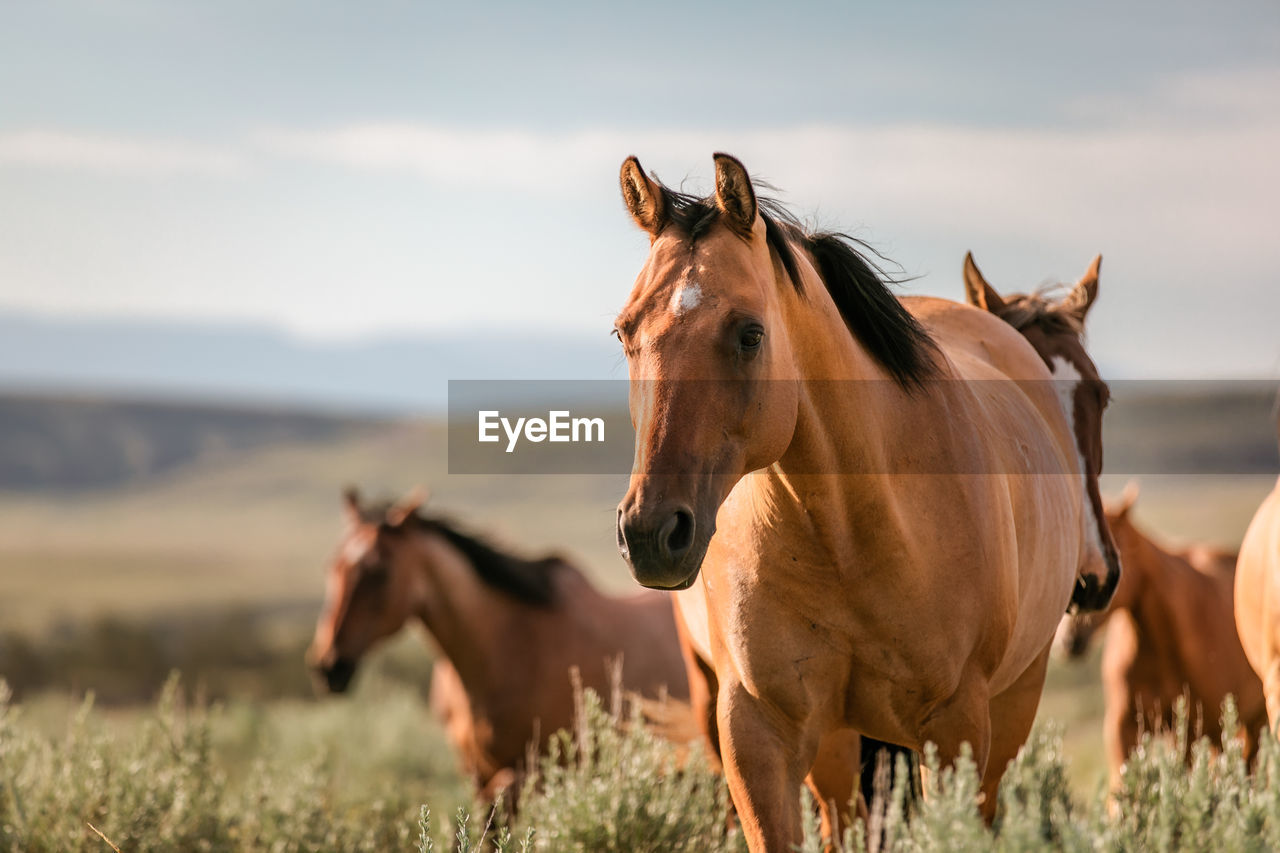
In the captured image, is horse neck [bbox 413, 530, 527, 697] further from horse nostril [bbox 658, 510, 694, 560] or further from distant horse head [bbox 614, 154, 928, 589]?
horse nostril [bbox 658, 510, 694, 560]

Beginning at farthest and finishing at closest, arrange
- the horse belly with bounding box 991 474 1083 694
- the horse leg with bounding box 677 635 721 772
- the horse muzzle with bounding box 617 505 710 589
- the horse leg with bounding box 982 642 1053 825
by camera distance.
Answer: the horse leg with bounding box 677 635 721 772 < the horse leg with bounding box 982 642 1053 825 < the horse belly with bounding box 991 474 1083 694 < the horse muzzle with bounding box 617 505 710 589

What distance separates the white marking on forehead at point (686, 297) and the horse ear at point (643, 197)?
31 cm

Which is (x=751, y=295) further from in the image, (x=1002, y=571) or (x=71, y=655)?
(x=71, y=655)

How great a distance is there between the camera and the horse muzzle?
94.7 inches

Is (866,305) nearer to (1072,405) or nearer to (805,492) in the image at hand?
A: (805,492)

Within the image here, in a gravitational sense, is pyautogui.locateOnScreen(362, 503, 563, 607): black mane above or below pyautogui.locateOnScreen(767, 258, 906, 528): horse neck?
below

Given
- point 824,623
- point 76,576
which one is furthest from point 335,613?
point 76,576

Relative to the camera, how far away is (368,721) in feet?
40.0

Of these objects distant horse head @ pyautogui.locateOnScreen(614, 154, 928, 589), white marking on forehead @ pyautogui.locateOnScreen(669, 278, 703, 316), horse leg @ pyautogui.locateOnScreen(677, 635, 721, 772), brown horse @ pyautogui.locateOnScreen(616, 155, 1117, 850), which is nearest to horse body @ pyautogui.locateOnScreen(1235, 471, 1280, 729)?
brown horse @ pyautogui.locateOnScreen(616, 155, 1117, 850)

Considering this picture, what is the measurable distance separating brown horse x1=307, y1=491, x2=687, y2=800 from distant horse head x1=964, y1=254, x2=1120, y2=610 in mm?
3346

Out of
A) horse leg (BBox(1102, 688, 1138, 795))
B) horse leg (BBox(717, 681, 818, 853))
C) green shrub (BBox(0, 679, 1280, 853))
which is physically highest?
horse leg (BBox(717, 681, 818, 853))

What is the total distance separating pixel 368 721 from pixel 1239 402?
48.0 meters

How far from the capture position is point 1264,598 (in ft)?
15.2

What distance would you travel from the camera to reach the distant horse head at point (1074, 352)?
14.1 ft
